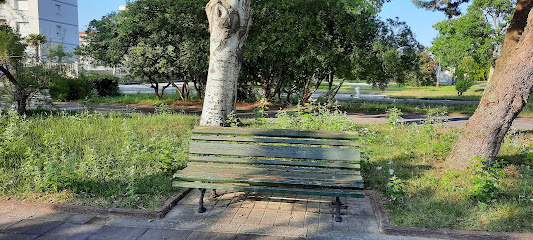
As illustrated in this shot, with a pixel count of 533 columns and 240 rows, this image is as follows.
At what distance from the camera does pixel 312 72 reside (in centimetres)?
1623

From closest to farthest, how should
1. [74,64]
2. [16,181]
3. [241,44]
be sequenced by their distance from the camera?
[16,181] → [241,44] → [74,64]

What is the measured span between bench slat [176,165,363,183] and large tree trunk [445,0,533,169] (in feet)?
6.90

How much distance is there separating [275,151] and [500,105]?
318 centimetres

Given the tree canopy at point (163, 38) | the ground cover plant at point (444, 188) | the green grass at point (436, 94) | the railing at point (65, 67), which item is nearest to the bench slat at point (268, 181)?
the ground cover plant at point (444, 188)

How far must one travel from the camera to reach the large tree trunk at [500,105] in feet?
17.9

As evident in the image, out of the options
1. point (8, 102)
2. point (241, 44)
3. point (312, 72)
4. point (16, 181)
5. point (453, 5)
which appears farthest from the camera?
point (312, 72)

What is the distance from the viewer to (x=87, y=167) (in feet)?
18.1

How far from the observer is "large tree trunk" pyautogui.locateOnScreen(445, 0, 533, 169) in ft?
17.9

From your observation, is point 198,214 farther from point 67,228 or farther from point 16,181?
point 16,181

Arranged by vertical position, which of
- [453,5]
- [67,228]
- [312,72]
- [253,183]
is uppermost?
[453,5]

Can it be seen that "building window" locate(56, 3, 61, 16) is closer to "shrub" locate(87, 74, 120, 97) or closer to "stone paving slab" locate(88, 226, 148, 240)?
"shrub" locate(87, 74, 120, 97)

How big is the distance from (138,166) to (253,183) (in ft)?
7.75

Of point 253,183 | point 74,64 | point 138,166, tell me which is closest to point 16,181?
point 138,166

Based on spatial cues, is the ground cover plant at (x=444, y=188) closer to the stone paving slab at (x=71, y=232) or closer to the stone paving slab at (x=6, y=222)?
the stone paving slab at (x=71, y=232)
